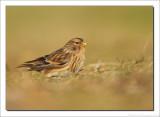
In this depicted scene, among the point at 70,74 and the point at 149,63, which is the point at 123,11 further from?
the point at 70,74

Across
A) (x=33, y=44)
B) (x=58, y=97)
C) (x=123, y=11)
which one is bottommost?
(x=58, y=97)

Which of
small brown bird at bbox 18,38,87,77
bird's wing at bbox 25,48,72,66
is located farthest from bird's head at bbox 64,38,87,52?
bird's wing at bbox 25,48,72,66

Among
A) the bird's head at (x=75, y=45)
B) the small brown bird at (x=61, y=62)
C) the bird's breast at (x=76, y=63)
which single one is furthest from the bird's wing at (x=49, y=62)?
the bird's head at (x=75, y=45)

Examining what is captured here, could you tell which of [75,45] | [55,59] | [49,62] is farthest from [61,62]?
[75,45]

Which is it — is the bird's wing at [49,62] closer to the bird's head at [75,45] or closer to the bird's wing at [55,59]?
the bird's wing at [55,59]

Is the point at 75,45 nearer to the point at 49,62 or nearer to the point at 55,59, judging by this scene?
the point at 55,59

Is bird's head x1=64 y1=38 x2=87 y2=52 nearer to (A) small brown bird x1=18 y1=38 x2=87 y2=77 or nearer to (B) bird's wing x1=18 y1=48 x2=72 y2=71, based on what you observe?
(A) small brown bird x1=18 y1=38 x2=87 y2=77

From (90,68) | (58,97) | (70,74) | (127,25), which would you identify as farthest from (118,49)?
(58,97)

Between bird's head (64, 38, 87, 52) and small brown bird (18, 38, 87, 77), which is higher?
bird's head (64, 38, 87, 52)
